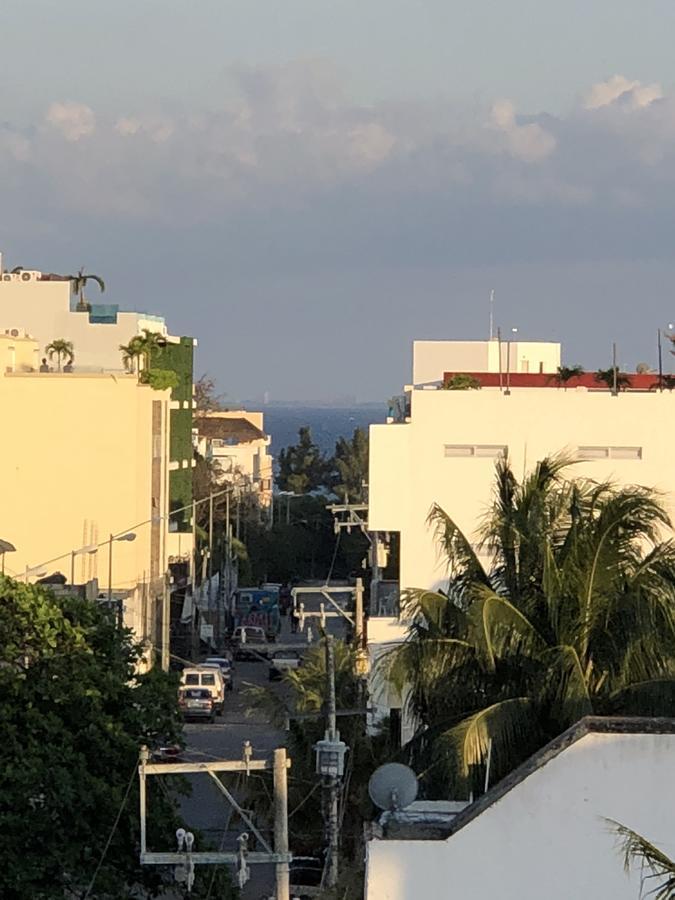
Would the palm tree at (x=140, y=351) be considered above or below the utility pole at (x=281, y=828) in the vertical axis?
above

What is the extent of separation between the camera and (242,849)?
18812 mm

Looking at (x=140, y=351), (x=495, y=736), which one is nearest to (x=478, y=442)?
(x=495, y=736)

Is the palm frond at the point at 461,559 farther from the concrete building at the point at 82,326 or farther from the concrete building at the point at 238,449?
the concrete building at the point at 238,449

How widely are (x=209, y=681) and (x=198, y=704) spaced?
2.07 metres

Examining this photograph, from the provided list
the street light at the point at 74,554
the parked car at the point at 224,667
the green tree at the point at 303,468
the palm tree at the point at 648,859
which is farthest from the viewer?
the green tree at the point at 303,468

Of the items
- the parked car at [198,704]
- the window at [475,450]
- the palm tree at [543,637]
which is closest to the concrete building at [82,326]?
the parked car at [198,704]

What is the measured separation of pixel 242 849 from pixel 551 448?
59.9 ft

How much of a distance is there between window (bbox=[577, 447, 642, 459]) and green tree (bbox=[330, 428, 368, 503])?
82795 millimetres

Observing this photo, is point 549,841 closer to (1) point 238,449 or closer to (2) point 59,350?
(2) point 59,350

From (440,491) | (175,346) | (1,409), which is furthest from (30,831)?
(175,346)

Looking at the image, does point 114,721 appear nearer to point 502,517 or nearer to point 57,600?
point 57,600

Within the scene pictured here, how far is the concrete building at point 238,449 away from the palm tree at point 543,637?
7747 centimetres

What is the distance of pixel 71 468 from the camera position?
54531mm

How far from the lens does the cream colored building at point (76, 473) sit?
176ft
